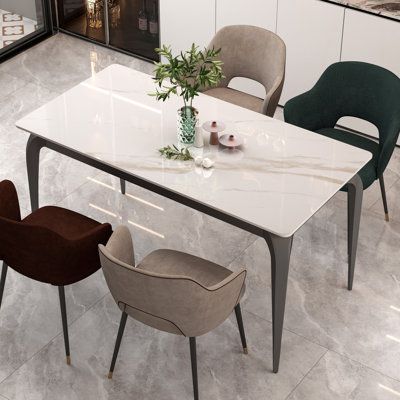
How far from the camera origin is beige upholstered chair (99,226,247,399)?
334cm

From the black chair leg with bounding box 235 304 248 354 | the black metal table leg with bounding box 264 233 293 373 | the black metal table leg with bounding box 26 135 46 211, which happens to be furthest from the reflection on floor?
the black metal table leg with bounding box 264 233 293 373

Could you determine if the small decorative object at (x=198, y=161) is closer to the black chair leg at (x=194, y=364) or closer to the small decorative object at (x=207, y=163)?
the small decorative object at (x=207, y=163)

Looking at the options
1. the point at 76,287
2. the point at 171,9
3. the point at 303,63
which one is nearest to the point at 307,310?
the point at 76,287

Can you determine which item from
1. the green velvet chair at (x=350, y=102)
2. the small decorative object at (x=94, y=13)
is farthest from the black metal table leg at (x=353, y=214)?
the small decorative object at (x=94, y=13)

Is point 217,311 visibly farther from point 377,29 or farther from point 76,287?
point 377,29

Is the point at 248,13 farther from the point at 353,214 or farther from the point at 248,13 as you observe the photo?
the point at 353,214

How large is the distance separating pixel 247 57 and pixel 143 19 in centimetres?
155

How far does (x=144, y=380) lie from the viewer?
3.97m

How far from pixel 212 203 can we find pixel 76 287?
1084mm

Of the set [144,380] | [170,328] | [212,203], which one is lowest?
[144,380]

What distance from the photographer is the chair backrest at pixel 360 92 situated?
15.2ft

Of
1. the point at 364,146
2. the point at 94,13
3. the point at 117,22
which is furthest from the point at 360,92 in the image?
the point at 94,13

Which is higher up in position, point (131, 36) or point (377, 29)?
point (377, 29)

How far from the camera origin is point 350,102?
482 centimetres
